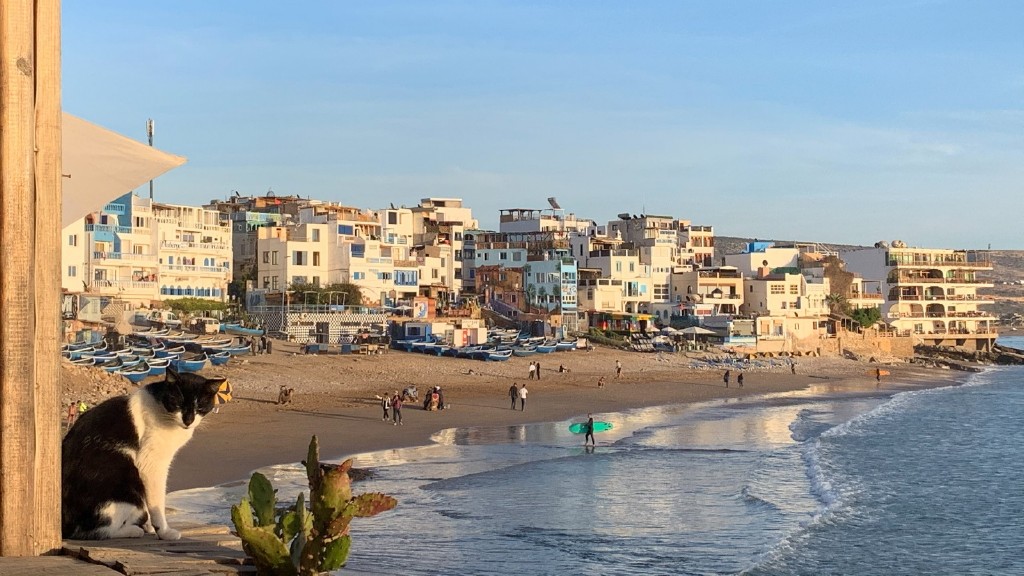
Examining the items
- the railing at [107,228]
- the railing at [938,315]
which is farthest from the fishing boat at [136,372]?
the railing at [938,315]

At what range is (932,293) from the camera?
9888cm

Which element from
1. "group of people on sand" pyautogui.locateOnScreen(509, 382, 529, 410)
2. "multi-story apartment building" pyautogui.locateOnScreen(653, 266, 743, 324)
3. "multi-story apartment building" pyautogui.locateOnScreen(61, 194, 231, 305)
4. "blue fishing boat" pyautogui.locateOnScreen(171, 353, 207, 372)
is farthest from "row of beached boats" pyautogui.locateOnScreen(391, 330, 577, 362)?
"multi-story apartment building" pyautogui.locateOnScreen(653, 266, 743, 324)

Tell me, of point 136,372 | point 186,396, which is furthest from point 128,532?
point 136,372

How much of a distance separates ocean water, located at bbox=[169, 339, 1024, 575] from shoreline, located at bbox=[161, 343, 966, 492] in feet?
5.42

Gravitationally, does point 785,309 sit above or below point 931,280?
below

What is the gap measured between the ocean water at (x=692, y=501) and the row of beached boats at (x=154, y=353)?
1190cm

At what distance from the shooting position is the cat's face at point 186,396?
17.6 feet

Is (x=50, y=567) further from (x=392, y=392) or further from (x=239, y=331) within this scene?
(x=239, y=331)

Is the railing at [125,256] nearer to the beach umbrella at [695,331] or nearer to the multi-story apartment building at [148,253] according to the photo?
the multi-story apartment building at [148,253]

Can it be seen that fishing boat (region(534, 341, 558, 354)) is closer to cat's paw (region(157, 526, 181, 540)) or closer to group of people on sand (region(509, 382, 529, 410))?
group of people on sand (region(509, 382, 529, 410))

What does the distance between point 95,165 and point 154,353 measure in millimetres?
38925

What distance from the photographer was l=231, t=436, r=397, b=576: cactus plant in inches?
189

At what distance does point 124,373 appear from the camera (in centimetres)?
3656

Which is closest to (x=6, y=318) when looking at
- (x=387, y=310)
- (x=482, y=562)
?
(x=482, y=562)
